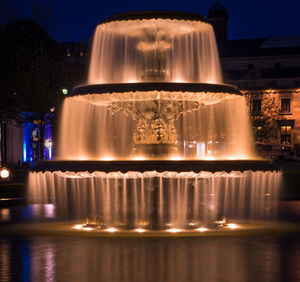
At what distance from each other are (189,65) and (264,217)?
159 inches

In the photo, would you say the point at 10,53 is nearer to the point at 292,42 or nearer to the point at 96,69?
the point at 96,69

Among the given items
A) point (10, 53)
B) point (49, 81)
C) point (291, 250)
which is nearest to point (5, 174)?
point (10, 53)

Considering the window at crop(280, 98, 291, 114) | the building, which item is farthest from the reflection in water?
Answer: the window at crop(280, 98, 291, 114)

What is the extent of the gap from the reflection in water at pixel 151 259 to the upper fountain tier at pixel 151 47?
16.0 ft

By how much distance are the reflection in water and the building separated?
47.9 meters

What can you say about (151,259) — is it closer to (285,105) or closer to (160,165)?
(160,165)

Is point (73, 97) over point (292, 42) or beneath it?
beneath

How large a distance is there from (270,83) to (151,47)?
65736 millimetres

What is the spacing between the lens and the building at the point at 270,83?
213 ft

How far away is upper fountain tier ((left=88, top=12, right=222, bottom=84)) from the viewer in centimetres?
1423

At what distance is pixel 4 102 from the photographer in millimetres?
35156

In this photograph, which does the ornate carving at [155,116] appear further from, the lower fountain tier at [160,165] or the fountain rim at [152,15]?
the lower fountain tier at [160,165]

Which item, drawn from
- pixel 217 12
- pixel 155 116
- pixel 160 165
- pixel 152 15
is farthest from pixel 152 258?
pixel 217 12

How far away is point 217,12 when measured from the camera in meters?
114
